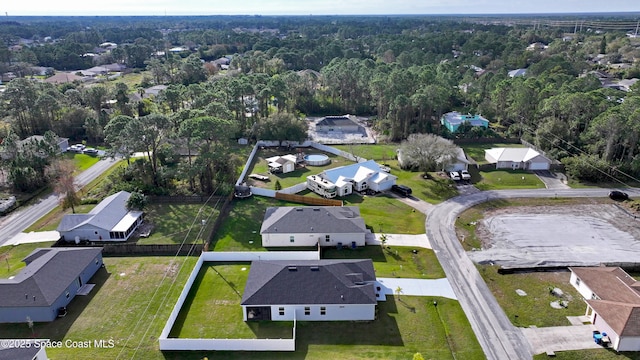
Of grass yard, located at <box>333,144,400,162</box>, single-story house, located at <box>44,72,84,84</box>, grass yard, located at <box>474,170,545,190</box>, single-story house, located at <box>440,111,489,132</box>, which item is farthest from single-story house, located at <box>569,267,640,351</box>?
single-story house, located at <box>44,72,84,84</box>

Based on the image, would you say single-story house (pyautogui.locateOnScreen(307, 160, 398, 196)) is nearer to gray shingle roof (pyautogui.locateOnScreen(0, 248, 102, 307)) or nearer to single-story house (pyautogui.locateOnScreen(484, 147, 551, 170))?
single-story house (pyautogui.locateOnScreen(484, 147, 551, 170))

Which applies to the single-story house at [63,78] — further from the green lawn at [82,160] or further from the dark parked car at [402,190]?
the dark parked car at [402,190]

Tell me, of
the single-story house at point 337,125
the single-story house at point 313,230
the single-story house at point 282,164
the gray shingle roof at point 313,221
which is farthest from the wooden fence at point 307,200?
the single-story house at point 337,125

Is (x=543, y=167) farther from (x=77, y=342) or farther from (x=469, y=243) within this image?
(x=77, y=342)

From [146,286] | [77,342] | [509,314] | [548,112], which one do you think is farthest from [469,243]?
[548,112]

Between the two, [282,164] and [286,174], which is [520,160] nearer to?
[286,174]

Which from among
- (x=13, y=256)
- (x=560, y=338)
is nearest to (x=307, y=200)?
(x=560, y=338)

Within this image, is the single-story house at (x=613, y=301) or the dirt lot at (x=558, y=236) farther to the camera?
the dirt lot at (x=558, y=236)
